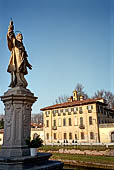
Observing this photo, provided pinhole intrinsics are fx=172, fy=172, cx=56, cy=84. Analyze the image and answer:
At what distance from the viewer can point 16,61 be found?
9.27 metres

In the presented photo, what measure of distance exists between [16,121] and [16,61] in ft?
10.7

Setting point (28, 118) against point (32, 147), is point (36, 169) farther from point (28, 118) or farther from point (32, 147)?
point (28, 118)

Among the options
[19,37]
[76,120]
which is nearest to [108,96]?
[76,120]

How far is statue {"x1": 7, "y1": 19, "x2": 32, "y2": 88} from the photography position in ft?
29.5

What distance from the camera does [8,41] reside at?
30.3ft

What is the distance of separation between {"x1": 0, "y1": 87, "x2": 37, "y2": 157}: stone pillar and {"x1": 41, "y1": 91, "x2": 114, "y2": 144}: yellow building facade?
30.9 m

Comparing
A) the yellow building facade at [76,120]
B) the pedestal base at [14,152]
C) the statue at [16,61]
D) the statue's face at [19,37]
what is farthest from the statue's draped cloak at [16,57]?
the yellow building facade at [76,120]

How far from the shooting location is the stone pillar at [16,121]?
7.43 metres

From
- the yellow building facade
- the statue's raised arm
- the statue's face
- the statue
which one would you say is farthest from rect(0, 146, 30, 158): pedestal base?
the yellow building facade

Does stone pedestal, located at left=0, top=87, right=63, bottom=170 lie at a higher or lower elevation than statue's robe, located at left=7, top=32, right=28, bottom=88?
lower

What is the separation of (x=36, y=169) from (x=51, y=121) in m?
38.5

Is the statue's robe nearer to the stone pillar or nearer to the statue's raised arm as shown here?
the statue's raised arm

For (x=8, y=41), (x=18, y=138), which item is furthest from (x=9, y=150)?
(x=8, y=41)

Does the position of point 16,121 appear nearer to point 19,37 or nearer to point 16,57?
point 16,57
